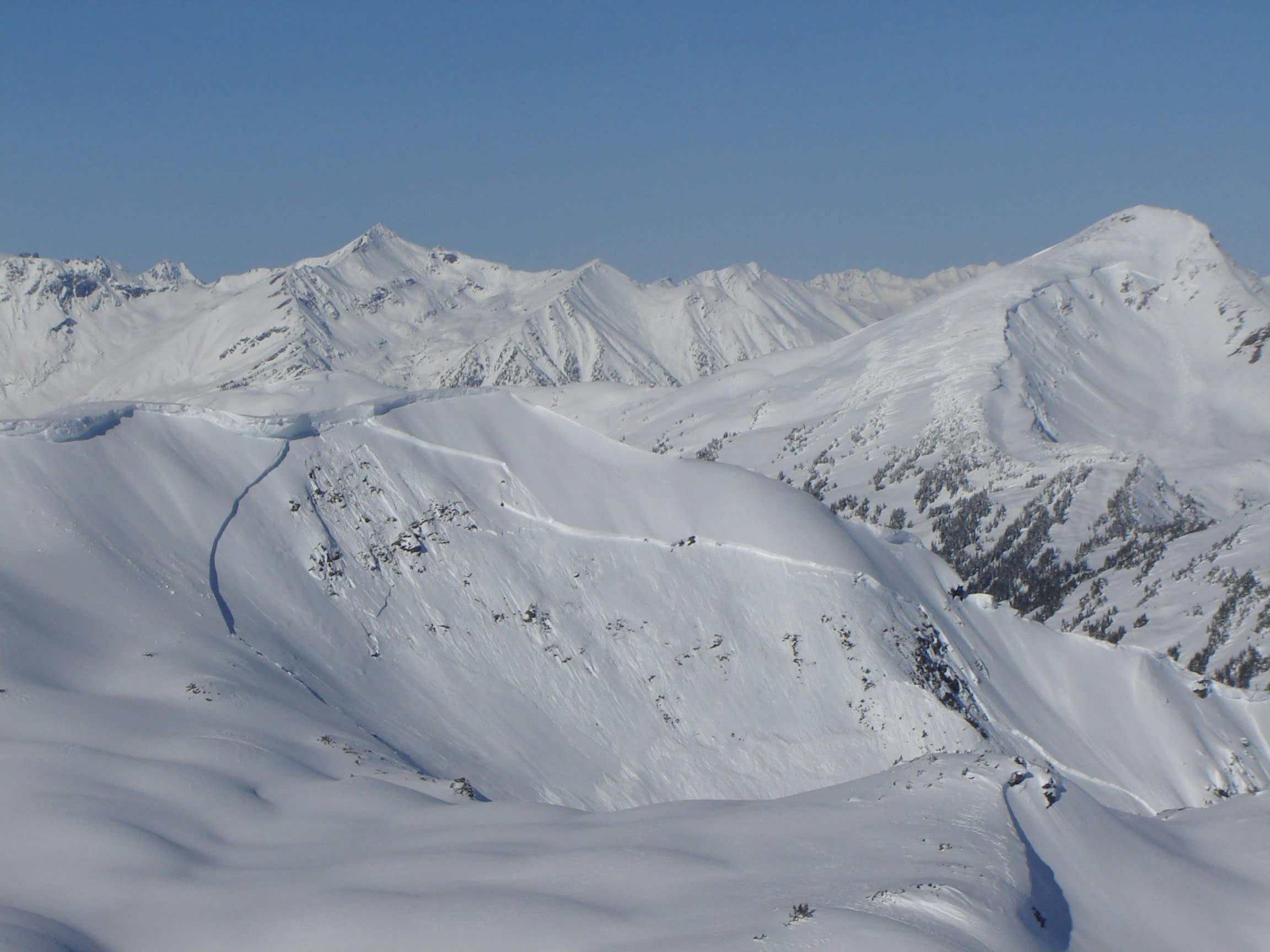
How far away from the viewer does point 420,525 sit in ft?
176

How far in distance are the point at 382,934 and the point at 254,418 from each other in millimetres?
38480

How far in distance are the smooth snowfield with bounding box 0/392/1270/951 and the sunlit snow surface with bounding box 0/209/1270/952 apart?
5.4 inches

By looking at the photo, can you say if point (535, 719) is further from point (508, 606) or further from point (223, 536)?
point (223, 536)

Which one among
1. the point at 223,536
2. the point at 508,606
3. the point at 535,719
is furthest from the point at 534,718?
the point at 223,536

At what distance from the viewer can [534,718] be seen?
155ft

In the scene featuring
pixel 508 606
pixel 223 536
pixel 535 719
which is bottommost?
pixel 535 719

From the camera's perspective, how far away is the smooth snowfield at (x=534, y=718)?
70.7ft

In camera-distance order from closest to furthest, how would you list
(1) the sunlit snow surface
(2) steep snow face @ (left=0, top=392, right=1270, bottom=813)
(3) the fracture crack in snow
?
(1) the sunlit snow surface, (2) steep snow face @ (left=0, top=392, right=1270, bottom=813), (3) the fracture crack in snow

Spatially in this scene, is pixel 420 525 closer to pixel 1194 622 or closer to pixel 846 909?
pixel 846 909

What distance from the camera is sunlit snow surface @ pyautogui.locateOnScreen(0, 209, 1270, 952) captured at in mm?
21516

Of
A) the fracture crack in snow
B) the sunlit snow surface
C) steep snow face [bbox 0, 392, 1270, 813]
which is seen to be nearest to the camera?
the sunlit snow surface

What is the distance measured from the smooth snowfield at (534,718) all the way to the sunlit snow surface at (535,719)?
0.45 ft

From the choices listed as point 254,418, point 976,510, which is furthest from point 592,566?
point 976,510

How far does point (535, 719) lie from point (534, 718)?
79 mm
